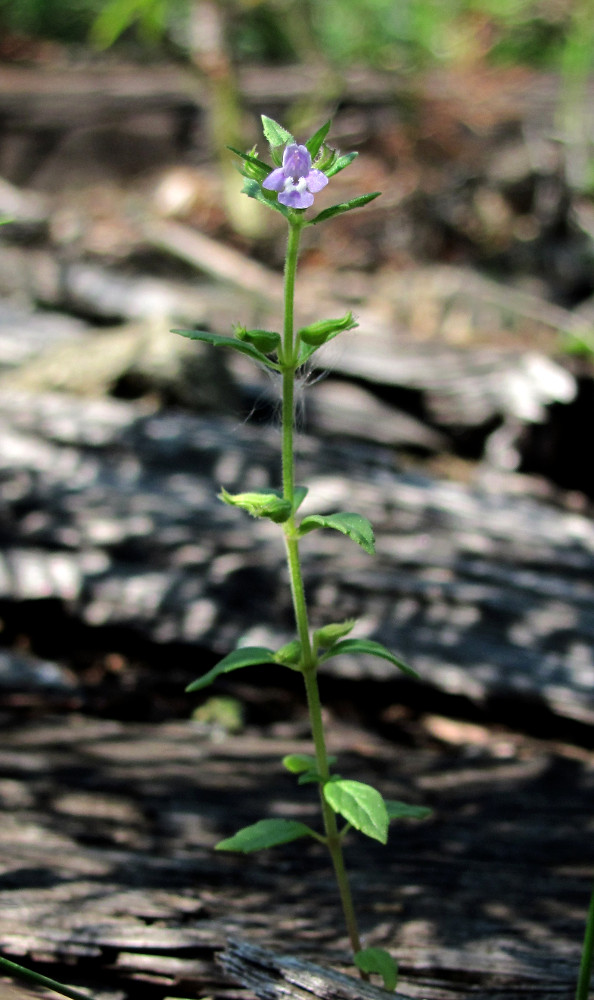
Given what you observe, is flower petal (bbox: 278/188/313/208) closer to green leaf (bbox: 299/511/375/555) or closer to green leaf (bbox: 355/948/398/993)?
green leaf (bbox: 299/511/375/555)

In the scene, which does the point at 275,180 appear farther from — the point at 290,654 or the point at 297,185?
the point at 290,654

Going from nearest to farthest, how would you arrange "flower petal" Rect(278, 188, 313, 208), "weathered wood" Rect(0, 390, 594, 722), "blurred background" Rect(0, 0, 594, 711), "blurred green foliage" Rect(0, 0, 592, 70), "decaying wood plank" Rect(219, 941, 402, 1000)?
"flower petal" Rect(278, 188, 313, 208)
"decaying wood plank" Rect(219, 941, 402, 1000)
"weathered wood" Rect(0, 390, 594, 722)
"blurred background" Rect(0, 0, 594, 711)
"blurred green foliage" Rect(0, 0, 592, 70)

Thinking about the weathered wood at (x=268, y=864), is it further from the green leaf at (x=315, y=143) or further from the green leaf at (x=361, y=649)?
the green leaf at (x=315, y=143)

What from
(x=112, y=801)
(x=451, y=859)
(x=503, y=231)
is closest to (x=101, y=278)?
(x=503, y=231)

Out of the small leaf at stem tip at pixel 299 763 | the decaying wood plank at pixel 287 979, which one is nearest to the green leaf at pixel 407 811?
the small leaf at stem tip at pixel 299 763

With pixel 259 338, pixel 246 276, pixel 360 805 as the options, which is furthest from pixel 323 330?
pixel 246 276

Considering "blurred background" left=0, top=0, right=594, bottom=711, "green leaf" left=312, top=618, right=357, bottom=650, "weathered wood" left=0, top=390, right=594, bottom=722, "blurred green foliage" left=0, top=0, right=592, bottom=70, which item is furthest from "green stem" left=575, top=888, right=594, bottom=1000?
"blurred green foliage" left=0, top=0, right=592, bottom=70

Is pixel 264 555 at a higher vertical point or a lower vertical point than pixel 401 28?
lower

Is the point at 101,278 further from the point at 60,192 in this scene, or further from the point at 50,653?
the point at 50,653
